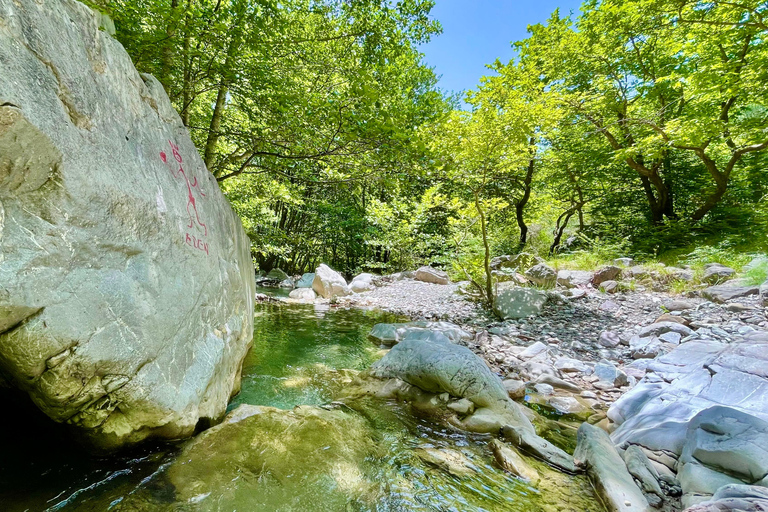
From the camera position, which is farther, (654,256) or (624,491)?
(654,256)

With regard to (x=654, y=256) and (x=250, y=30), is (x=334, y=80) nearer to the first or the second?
(x=250, y=30)

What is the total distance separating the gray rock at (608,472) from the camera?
225 centimetres

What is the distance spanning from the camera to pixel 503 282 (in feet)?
37.0

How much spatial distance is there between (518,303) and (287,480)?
7.31 metres

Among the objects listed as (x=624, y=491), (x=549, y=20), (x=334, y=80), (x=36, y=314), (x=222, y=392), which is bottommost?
(x=624, y=491)

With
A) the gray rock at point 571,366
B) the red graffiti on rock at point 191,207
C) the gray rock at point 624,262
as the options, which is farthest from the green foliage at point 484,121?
the gray rock at point 571,366

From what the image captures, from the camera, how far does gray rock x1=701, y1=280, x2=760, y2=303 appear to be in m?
6.57

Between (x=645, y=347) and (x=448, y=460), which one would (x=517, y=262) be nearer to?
(x=645, y=347)

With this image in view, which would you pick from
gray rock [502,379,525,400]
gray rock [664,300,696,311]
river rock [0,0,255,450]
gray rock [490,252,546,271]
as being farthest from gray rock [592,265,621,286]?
river rock [0,0,255,450]

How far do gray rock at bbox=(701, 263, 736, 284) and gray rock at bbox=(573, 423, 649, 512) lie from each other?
300 inches

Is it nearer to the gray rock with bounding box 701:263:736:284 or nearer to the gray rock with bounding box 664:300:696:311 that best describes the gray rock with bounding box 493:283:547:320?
the gray rock with bounding box 664:300:696:311

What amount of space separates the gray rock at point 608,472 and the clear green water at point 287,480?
147mm

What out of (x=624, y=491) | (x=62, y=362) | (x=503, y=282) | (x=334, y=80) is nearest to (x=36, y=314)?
(x=62, y=362)

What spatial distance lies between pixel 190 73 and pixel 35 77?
3.41 metres
